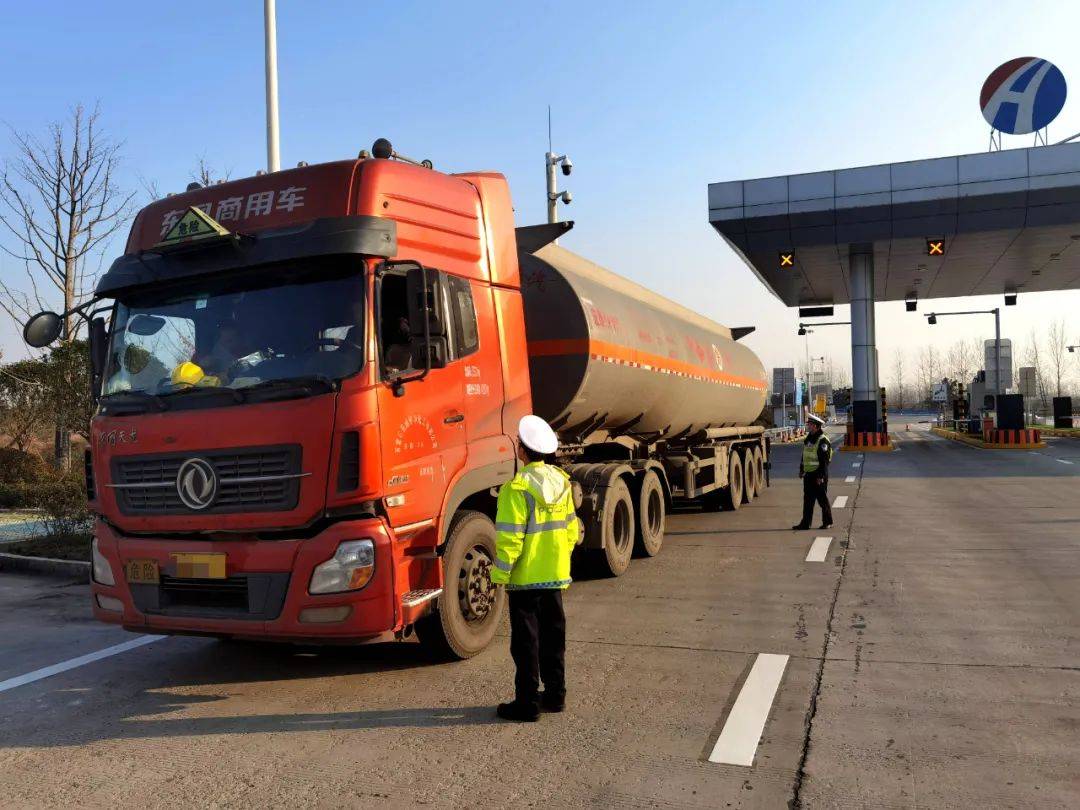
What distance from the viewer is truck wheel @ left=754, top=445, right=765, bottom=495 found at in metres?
16.5

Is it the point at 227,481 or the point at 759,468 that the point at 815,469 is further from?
the point at 227,481

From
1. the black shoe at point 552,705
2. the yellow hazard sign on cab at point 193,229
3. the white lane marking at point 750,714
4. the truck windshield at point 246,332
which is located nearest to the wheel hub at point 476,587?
the black shoe at point 552,705

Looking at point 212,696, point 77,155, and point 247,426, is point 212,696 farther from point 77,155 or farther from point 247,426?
point 77,155

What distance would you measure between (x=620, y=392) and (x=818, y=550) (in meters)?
3.34

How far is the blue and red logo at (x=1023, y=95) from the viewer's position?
1033 inches

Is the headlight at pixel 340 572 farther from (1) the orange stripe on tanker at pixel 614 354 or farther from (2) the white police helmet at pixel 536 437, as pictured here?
(1) the orange stripe on tanker at pixel 614 354

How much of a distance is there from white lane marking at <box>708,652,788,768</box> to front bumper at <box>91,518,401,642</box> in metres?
1.98

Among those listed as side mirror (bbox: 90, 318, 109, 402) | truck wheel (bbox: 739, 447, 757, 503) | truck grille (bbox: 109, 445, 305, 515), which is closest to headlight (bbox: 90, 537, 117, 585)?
truck grille (bbox: 109, 445, 305, 515)

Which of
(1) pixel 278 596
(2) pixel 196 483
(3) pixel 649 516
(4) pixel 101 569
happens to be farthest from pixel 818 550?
(4) pixel 101 569

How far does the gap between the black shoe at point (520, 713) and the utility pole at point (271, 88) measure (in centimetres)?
844

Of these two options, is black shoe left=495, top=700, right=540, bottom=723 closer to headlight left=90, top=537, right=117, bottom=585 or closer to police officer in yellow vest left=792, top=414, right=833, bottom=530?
headlight left=90, top=537, right=117, bottom=585

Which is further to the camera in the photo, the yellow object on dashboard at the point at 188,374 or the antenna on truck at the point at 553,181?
the antenna on truck at the point at 553,181

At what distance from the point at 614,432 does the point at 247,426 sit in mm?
5474

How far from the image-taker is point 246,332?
5180mm
